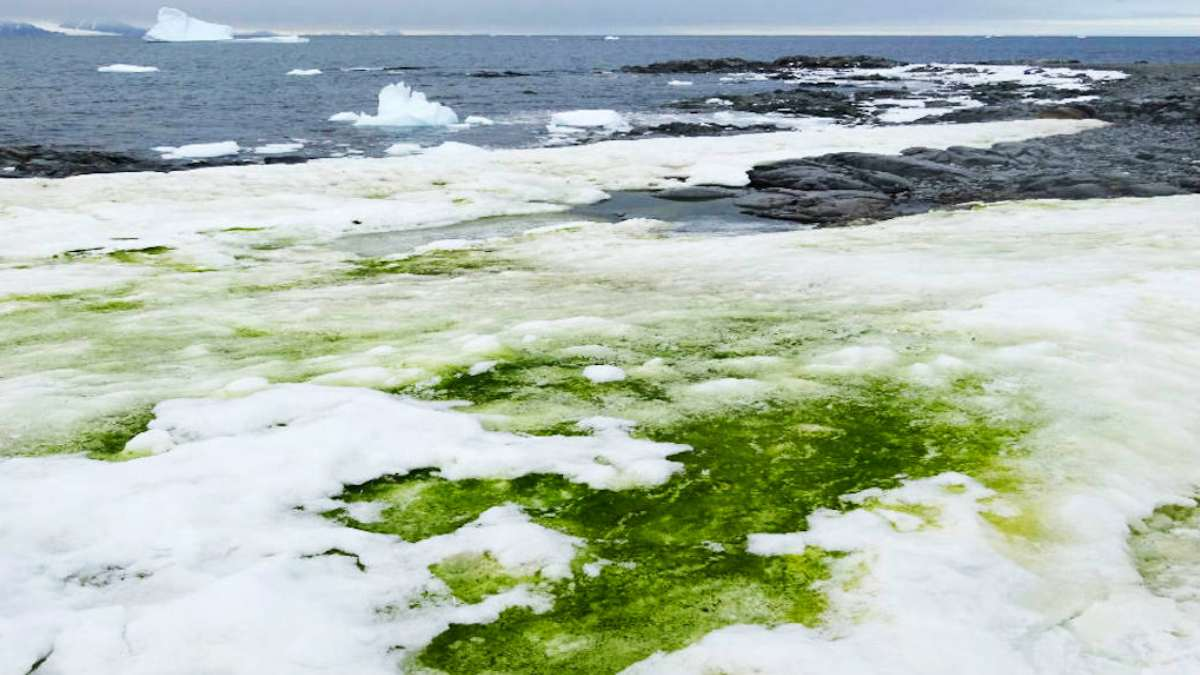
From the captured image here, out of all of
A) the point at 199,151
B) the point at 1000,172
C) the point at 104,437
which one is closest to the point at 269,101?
the point at 199,151

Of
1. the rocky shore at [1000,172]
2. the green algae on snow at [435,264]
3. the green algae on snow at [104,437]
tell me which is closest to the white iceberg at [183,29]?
the rocky shore at [1000,172]

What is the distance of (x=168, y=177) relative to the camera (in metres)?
21.1

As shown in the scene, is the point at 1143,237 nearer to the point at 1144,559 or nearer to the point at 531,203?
the point at 1144,559

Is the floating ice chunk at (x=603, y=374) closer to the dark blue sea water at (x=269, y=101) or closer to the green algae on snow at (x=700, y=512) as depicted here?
the green algae on snow at (x=700, y=512)

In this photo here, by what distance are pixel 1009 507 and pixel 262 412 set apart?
15.1ft

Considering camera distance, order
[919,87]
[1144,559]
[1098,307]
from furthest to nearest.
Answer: [919,87] → [1098,307] → [1144,559]

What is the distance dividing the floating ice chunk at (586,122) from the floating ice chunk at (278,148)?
12.1m

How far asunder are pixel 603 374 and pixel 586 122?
39.5 metres

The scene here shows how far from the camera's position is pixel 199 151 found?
34.4 m

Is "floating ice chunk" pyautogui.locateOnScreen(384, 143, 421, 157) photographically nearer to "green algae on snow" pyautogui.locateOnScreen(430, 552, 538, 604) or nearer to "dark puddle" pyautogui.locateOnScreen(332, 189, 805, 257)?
"dark puddle" pyautogui.locateOnScreen(332, 189, 805, 257)

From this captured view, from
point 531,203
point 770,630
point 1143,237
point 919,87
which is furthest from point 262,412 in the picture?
point 919,87

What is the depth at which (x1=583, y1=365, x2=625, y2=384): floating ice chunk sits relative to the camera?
22.2 feet

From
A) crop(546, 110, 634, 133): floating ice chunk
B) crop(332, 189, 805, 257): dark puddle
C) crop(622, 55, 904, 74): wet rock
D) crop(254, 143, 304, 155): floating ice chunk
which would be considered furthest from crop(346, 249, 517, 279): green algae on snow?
crop(622, 55, 904, 74): wet rock

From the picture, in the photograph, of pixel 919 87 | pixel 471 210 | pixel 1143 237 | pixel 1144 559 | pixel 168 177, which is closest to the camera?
pixel 1144 559
